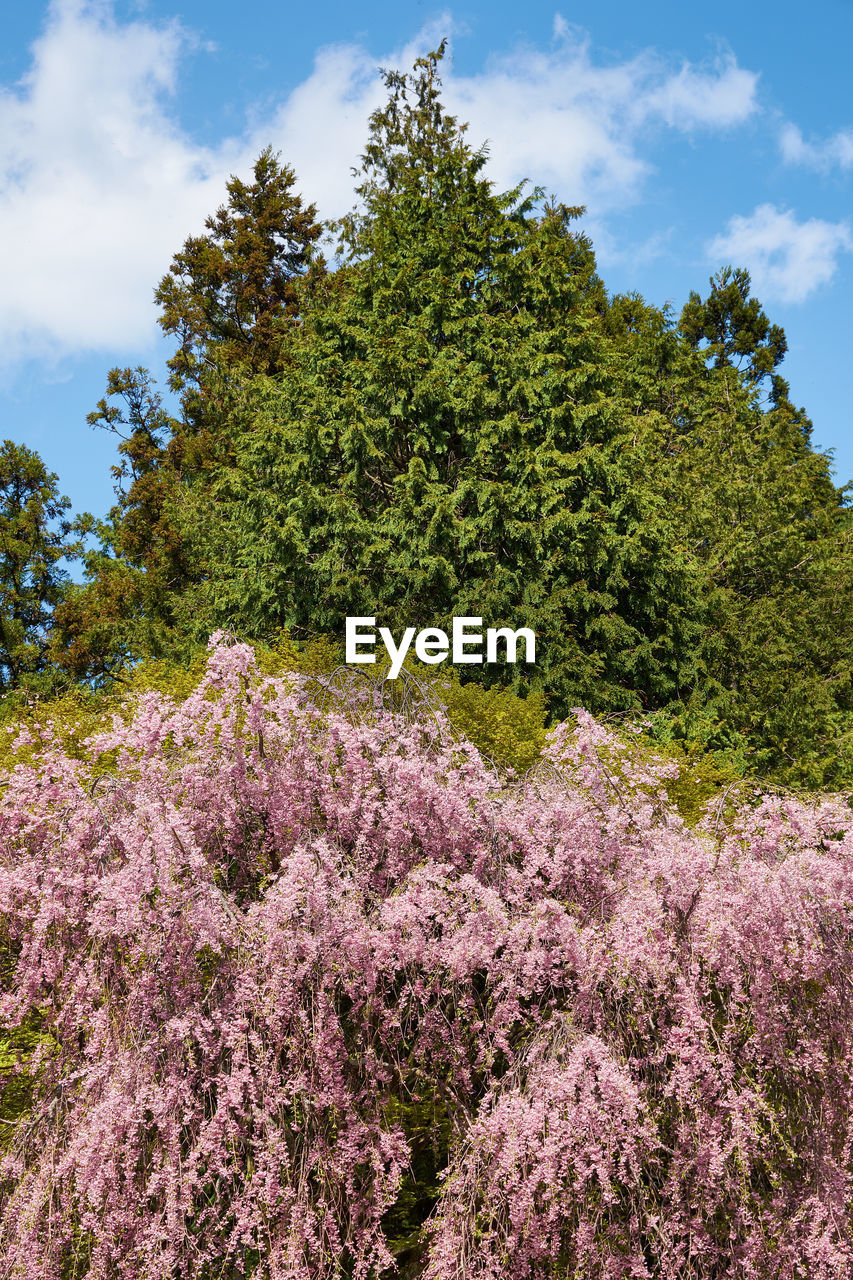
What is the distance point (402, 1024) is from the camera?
4.62m

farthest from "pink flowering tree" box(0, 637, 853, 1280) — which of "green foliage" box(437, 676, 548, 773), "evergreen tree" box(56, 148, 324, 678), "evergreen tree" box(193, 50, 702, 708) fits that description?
"evergreen tree" box(56, 148, 324, 678)

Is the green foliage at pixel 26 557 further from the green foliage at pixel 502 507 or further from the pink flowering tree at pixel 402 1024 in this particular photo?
the pink flowering tree at pixel 402 1024

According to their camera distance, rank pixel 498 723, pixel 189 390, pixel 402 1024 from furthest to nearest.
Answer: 1. pixel 189 390
2. pixel 498 723
3. pixel 402 1024

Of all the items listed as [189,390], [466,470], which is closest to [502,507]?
[466,470]

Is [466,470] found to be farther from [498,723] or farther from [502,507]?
[498,723]

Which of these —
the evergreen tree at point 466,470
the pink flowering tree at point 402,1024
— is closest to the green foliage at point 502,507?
the evergreen tree at point 466,470

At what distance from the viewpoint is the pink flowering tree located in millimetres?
4004

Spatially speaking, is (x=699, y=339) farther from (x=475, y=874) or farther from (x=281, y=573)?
→ (x=475, y=874)

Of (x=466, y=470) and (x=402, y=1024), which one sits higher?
(x=466, y=470)

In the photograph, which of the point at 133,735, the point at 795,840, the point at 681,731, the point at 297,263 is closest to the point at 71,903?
the point at 133,735

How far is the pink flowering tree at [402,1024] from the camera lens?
4.00 meters

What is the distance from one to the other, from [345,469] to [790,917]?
9889 mm

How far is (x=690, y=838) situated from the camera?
17.4 feet

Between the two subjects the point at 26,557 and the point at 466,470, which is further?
the point at 26,557
